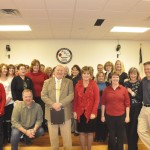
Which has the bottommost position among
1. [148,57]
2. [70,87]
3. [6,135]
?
[6,135]

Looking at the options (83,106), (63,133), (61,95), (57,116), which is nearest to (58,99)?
(61,95)

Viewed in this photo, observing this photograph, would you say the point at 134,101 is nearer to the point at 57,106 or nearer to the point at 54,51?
the point at 57,106

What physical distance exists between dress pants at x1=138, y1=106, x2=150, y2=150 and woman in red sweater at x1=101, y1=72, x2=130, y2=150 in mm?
205

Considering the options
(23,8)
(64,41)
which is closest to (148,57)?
(64,41)

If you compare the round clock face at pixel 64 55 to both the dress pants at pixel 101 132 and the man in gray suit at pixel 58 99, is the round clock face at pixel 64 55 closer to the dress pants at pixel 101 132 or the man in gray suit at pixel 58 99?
the dress pants at pixel 101 132

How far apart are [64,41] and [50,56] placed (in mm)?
684

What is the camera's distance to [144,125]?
3.58m

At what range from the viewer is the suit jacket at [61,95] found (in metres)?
3.54

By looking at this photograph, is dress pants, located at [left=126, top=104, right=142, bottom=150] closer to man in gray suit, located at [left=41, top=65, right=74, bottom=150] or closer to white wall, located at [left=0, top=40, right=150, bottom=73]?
man in gray suit, located at [left=41, top=65, right=74, bottom=150]

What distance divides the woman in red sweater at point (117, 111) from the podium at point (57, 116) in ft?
2.35

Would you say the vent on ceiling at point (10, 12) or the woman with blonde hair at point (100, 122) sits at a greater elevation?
the vent on ceiling at point (10, 12)

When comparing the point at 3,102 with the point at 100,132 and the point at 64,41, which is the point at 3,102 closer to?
the point at 100,132

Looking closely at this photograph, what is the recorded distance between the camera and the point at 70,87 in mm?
3664

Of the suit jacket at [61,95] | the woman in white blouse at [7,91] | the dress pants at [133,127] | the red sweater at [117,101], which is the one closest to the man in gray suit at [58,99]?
the suit jacket at [61,95]
